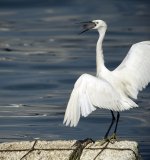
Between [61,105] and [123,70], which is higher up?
[123,70]

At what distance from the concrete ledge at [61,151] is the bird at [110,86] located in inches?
13.8

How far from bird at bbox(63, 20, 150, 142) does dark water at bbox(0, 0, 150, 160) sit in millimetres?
1949

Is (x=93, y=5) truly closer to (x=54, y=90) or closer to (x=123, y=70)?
(x=54, y=90)

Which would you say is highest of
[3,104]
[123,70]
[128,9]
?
[123,70]

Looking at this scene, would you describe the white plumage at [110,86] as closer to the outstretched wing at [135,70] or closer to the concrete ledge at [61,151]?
the outstretched wing at [135,70]

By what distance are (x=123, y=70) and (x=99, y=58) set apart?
13.9 inches

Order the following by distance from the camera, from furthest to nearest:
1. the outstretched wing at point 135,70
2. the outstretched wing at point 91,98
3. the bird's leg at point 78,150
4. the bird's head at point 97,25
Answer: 1. the bird's head at point 97,25
2. the outstretched wing at point 135,70
3. the outstretched wing at point 91,98
4. the bird's leg at point 78,150

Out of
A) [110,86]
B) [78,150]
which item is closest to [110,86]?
[110,86]

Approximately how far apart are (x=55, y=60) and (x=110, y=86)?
1183 cm

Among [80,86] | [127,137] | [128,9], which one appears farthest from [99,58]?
[128,9]

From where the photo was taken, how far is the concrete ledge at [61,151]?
10.4 metres

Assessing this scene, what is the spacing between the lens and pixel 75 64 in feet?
72.6

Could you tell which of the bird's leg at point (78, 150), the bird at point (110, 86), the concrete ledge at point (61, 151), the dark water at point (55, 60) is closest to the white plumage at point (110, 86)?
the bird at point (110, 86)

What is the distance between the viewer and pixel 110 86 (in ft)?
37.0
